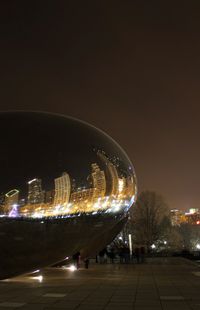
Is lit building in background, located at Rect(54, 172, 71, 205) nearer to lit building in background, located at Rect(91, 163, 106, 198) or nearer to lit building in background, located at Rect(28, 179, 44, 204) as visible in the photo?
lit building in background, located at Rect(28, 179, 44, 204)

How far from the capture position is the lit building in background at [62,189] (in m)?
5.65

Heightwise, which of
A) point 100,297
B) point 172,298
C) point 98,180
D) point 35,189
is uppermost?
point 98,180

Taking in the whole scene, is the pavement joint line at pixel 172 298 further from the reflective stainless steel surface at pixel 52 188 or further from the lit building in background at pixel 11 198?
the lit building in background at pixel 11 198

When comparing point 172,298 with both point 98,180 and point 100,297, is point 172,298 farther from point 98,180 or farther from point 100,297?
point 98,180

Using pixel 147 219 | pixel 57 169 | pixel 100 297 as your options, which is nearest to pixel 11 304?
pixel 100 297

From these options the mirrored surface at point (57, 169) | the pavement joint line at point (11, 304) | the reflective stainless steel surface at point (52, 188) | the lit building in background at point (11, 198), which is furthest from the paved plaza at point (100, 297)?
the lit building in background at point (11, 198)

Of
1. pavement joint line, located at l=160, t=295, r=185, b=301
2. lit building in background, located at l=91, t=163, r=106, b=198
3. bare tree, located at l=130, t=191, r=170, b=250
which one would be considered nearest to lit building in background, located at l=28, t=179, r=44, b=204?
lit building in background, located at l=91, t=163, r=106, b=198

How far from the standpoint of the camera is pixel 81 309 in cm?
1054

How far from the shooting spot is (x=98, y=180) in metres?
6.11

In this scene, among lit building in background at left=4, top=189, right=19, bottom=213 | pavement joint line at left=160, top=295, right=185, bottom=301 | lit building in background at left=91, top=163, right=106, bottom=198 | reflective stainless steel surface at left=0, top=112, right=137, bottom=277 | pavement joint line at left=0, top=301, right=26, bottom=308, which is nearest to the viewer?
lit building in background at left=4, top=189, right=19, bottom=213

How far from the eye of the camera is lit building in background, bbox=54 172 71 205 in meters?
5.65

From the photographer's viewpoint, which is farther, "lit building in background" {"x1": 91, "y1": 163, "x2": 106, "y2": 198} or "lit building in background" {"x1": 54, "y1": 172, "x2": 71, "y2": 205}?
"lit building in background" {"x1": 91, "y1": 163, "x2": 106, "y2": 198}

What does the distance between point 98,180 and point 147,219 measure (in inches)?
2537

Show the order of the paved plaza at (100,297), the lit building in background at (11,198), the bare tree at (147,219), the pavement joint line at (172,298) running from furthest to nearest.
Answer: the bare tree at (147,219), the pavement joint line at (172,298), the paved plaza at (100,297), the lit building in background at (11,198)
